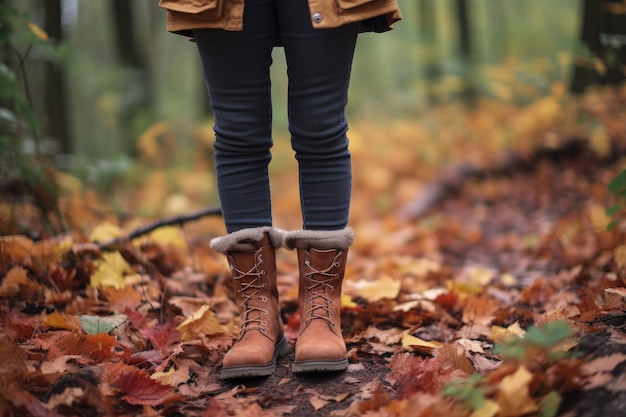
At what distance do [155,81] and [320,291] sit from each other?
10.1 m

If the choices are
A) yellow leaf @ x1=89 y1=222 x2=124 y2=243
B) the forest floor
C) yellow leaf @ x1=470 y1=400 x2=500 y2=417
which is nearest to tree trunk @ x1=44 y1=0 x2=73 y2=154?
the forest floor

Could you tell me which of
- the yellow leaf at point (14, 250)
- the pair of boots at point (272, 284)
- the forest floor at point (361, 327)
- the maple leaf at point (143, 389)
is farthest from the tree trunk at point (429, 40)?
the maple leaf at point (143, 389)

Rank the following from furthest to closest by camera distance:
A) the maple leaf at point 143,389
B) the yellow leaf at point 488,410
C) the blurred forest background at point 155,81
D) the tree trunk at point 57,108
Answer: the tree trunk at point 57,108, the blurred forest background at point 155,81, the maple leaf at point 143,389, the yellow leaf at point 488,410

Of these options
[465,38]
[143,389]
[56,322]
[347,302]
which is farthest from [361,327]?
[465,38]

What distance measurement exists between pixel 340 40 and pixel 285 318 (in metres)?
1.14

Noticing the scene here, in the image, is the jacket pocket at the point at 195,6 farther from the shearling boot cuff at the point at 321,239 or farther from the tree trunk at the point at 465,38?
the tree trunk at the point at 465,38

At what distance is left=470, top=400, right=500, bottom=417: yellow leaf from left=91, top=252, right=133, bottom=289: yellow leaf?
59.8 inches

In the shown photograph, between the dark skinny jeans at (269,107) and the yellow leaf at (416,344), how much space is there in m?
0.44

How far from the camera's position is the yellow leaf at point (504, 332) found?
5.87 feet

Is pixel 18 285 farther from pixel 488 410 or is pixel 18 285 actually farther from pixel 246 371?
pixel 488 410

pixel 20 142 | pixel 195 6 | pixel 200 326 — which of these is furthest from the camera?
pixel 20 142

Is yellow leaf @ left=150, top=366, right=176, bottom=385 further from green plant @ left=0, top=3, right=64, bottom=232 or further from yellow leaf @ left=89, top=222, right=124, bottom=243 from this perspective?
green plant @ left=0, top=3, right=64, bottom=232

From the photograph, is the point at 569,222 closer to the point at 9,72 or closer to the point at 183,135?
the point at 9,72

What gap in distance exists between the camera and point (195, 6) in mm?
1509
